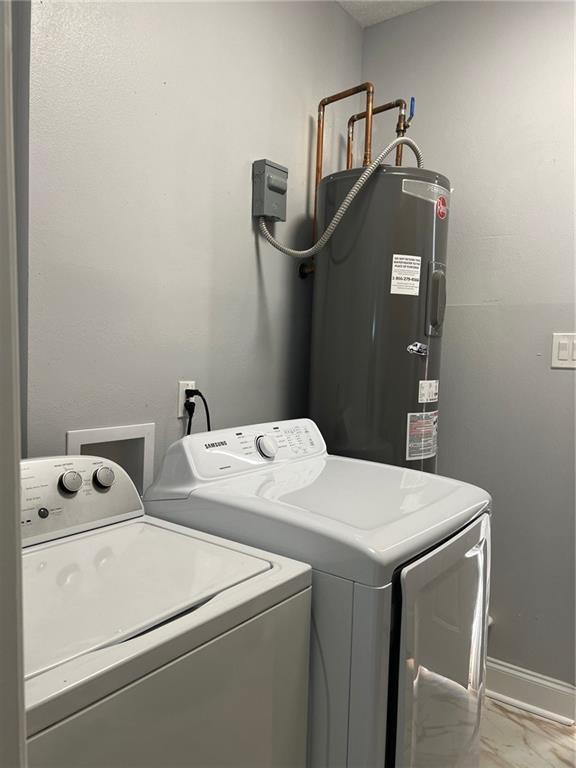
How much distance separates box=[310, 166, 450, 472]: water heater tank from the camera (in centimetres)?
165

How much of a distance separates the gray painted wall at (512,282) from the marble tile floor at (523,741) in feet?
0.52

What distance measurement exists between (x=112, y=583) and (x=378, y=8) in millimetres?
2189

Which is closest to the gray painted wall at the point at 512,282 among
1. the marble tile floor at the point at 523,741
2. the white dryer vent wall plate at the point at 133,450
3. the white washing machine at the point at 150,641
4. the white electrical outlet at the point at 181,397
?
the marble tile floor at the point at 523,741

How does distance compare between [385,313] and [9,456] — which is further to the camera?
[385,313]

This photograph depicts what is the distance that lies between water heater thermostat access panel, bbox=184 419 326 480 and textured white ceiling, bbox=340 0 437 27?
5.19 feet

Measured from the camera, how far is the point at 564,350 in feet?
5.95

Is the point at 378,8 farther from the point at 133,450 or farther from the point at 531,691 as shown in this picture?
the point at 531,691

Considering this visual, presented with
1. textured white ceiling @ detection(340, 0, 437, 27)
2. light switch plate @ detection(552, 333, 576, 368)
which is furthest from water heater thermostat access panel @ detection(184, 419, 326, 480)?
textured white ceiling @ detection(340, 0, 437, 27)

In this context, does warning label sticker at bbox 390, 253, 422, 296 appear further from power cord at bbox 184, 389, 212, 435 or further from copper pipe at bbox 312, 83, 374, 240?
power cord at bbox 184, 389, 212, 435

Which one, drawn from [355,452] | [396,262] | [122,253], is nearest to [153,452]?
[122,253]

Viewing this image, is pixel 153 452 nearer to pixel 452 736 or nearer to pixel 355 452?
pixel 355 452

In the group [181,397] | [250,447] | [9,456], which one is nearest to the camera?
[9,456]

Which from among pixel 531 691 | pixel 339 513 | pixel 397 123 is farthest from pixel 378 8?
pixel 531 691

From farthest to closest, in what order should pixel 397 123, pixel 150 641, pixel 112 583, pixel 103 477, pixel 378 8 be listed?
A: pixel 378 8 < pixel 397 123 < pixel 103 477 < pixel 112 583 < pixel 150 641
